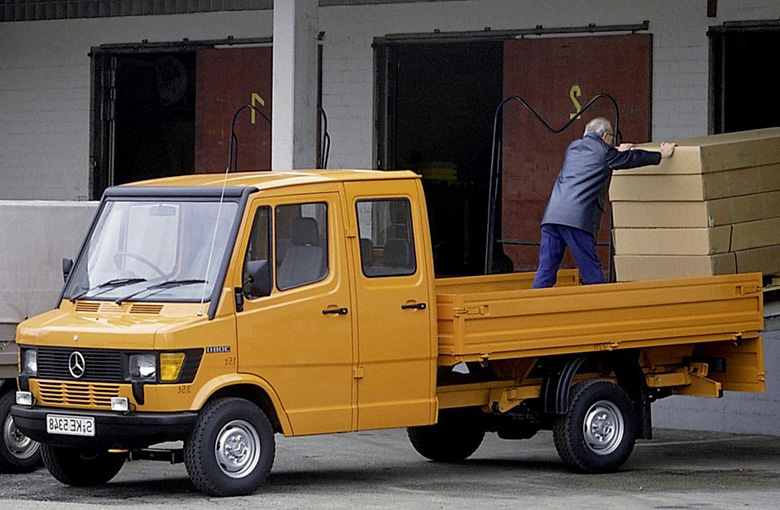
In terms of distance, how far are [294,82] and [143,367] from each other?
4931 mm

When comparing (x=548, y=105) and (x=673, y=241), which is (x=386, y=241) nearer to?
(x=673, y=241)

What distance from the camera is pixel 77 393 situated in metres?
10.2

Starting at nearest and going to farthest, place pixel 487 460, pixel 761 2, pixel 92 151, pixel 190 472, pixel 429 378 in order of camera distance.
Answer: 1. pixel 190 472
2. pixel 429 378
3. pixel 487 460
4. pixel 761 2
5. pixel 92 151

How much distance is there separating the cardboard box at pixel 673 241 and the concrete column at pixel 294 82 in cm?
316

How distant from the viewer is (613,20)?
57.3 ft

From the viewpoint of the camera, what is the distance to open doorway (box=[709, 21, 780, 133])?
660 inches

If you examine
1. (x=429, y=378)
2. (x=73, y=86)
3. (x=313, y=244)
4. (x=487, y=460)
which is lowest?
(x=487, y=460)

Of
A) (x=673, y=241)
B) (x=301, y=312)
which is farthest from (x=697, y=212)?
(x=301, y=312)

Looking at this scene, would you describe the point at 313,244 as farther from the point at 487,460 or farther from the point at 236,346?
the point at 487,460

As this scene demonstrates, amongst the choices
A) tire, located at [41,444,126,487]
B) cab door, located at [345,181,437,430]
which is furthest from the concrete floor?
cab door, located at [345,181,437,430]

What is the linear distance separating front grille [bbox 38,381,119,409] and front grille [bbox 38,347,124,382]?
0.04m

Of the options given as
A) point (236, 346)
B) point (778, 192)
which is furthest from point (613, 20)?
point (236, 346)

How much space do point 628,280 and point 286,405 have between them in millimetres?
3566

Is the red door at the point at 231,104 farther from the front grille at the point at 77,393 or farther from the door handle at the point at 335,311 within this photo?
the front grille at the point at 77,393
